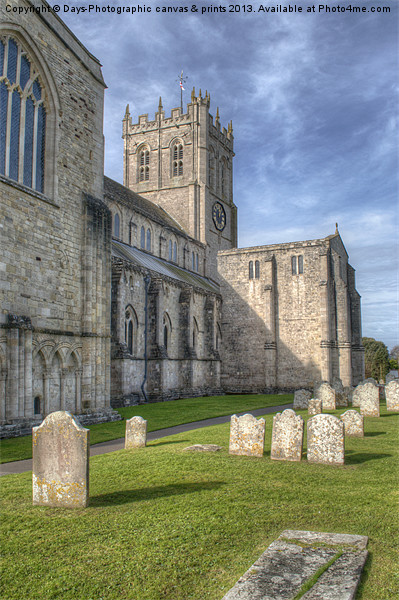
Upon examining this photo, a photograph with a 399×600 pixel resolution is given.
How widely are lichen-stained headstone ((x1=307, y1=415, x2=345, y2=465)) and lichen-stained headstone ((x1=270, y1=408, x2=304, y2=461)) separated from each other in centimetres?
20

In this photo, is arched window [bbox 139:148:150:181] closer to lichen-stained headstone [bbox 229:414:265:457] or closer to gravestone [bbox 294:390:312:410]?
gravestone [bbox 294:390:312:410]

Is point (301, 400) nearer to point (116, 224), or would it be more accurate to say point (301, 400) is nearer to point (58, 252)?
point (58, 252)

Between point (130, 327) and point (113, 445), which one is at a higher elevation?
point (130, 327)

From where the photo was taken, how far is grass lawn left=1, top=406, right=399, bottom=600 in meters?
4.08

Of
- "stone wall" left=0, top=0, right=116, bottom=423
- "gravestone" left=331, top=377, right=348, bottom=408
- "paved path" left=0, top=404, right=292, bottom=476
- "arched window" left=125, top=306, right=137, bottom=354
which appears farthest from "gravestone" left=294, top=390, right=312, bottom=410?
"arched window" left=125, top=306, right=137, bottom=354

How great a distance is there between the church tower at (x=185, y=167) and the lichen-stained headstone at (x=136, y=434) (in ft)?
115

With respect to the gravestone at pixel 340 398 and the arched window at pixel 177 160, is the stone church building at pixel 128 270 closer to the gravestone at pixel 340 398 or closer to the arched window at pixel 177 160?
the arched window at pixel 177 160

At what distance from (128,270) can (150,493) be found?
19.1m

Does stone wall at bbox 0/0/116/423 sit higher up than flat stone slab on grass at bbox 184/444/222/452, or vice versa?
stone wall at bbox 0/0/116/423

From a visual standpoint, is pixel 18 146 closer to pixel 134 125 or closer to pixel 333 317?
pixel 333 317

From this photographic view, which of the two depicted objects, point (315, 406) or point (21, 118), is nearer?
point (21, 118)

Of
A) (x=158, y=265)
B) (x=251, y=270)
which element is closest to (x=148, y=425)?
(x=158, y=265)

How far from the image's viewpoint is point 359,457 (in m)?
9.28

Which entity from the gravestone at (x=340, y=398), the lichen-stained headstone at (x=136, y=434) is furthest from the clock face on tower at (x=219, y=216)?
the lichen-stained headstone at (x=136, y=434)
